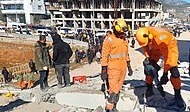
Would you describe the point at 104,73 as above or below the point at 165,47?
below

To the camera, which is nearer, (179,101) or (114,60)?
(114,60)

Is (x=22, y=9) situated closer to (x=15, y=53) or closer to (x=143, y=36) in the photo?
(x=15, y=53)

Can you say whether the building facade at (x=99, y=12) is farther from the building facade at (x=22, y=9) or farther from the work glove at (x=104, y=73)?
the work glove at (x=104, y=73)

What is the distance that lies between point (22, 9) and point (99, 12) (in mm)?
27408

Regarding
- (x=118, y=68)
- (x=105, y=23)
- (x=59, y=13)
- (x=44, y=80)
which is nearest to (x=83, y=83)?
(x=44, y=80)

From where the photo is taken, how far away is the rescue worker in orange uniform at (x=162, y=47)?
5.80 meters

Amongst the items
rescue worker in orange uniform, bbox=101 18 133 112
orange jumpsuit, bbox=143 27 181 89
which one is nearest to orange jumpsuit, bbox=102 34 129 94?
rescue worker in orange uniform, bbox=101 18 133 112

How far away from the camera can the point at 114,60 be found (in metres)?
6.02

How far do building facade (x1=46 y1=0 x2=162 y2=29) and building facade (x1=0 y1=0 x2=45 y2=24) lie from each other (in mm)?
10303

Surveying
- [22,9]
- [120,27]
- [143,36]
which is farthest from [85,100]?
[22,9]

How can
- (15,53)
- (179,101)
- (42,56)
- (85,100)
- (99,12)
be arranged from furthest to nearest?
(99,12) → (15,53) → (42,56) → (85,100) → (179,101)

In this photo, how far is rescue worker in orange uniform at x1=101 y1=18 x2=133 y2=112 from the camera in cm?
595

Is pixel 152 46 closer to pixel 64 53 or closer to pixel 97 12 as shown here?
pixel 64 53

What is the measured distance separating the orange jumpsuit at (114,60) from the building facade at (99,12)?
46093mm
